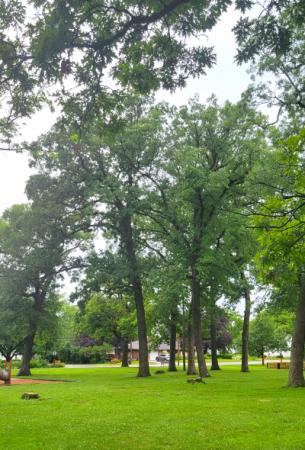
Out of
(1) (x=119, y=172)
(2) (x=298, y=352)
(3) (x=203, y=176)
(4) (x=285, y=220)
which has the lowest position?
(2) (x=298, y=352)

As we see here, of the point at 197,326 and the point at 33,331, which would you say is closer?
the point at 197,326

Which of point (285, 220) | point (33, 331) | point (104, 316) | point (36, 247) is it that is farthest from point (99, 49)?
point (104, 316)

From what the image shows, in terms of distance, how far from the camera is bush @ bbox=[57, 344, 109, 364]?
72.4 m

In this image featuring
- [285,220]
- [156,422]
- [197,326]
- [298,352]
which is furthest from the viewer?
[197,326]

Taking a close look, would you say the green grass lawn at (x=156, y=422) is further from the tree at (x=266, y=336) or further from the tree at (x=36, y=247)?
the tree at (x=266, y=336)

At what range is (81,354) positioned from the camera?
237 ft

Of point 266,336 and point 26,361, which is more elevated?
point 266,336

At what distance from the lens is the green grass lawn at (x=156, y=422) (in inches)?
357

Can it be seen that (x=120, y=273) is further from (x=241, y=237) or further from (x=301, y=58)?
(x=301, y=58)

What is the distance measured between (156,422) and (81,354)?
63.5m

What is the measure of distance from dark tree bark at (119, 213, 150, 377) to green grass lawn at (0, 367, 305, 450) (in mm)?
14812

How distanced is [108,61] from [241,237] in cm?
1952

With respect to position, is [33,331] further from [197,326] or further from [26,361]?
[197,326]

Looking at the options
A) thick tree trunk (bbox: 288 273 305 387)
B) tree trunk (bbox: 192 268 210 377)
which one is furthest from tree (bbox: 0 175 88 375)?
thick tree trunk (bbox: 288 273 305 387)
